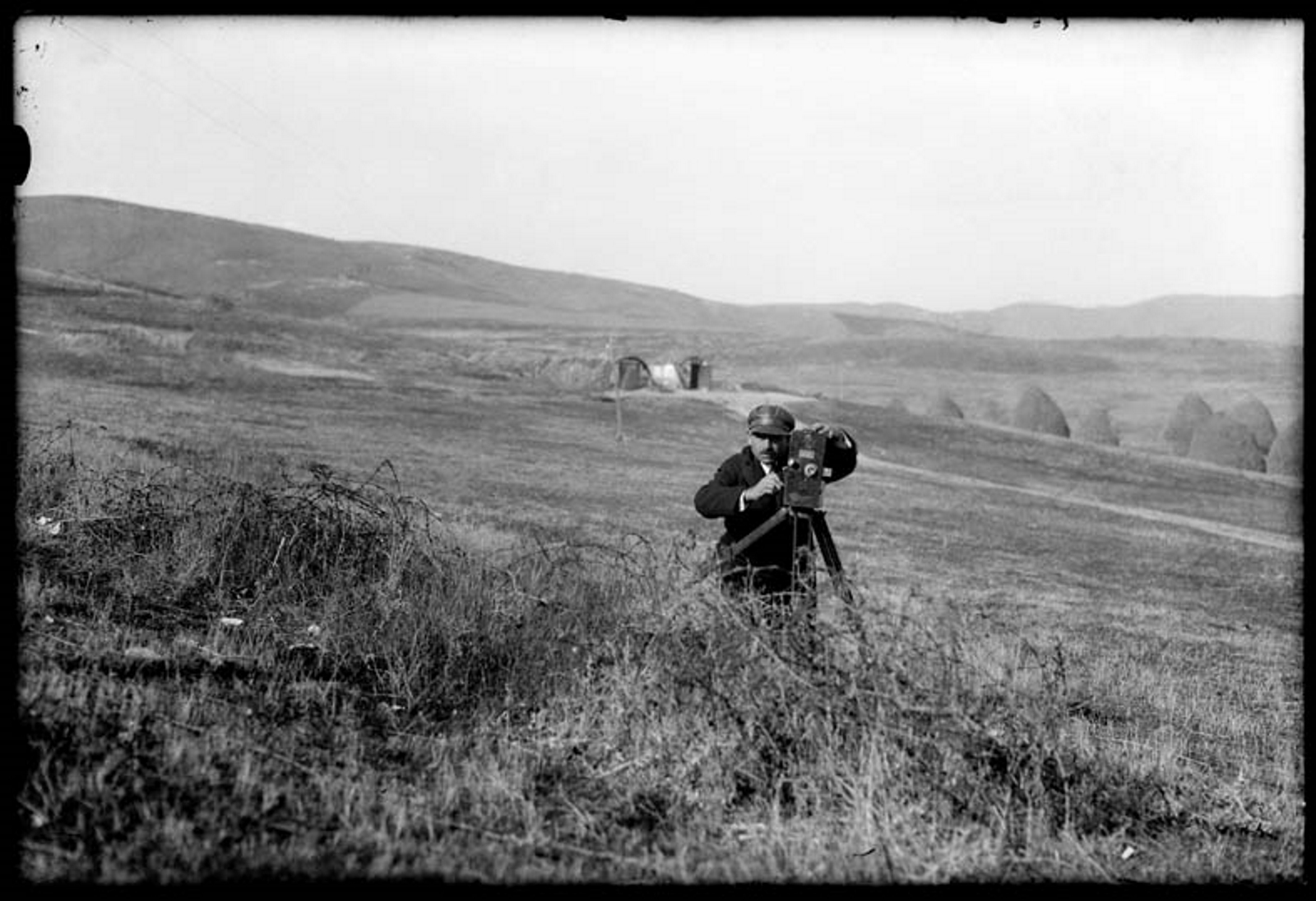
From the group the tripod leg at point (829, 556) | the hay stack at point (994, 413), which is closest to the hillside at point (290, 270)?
the hay stack at point (994, 413)

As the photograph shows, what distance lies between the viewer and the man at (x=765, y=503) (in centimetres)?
635

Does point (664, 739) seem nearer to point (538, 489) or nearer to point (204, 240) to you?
point (538, 489)

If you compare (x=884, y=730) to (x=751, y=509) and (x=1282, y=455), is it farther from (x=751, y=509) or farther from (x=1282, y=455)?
(x=1282, y=455)

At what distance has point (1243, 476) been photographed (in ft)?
145

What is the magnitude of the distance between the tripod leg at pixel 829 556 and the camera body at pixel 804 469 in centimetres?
20

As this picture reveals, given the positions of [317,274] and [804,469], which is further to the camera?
[317,274]

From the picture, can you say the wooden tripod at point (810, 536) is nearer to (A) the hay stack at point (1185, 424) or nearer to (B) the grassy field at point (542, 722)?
(B) the grassy field at point (542, 722)

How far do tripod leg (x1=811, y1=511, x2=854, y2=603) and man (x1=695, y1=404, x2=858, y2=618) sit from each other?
0.06m

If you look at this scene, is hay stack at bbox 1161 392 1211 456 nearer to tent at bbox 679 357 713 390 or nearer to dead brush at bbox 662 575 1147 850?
tent at bbox 679 357 713 390

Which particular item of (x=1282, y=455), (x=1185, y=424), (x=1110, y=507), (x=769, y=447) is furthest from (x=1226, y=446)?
(x=769, y=447)

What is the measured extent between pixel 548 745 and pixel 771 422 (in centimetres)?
228

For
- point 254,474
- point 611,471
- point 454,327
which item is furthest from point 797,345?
point 254,474

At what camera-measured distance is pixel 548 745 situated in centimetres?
529

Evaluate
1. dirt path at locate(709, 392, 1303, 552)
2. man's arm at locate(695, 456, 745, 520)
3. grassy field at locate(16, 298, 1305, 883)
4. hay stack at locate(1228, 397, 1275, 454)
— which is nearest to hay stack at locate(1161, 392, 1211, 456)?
hay stack at locate(1228, 397, 1275, 454)
